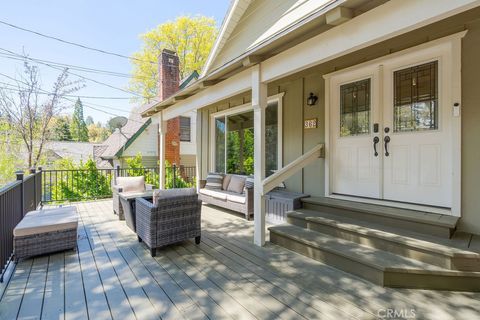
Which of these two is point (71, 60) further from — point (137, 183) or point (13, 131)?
point (137, 183)

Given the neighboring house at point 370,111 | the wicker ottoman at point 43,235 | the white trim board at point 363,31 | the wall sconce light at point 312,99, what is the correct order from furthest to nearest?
the wall sconce light at point 312,99 < the wicker ottoman at point 43,235 < the neighboring house at point 370,111 < the white trim board at point 363,31

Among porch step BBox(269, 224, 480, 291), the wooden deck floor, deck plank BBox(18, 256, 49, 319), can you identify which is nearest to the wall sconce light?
porch step BBox(269, 224, 480, 291)

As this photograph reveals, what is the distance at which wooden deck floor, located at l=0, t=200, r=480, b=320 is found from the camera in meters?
2.04

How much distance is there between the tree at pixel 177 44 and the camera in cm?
1748

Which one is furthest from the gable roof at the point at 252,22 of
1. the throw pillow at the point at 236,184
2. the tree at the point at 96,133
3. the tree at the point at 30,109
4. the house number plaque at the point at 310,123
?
the tree at the point at 96,133

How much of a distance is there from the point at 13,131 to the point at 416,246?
39.3 ft

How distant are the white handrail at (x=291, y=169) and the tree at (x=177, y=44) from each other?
15.5 metres

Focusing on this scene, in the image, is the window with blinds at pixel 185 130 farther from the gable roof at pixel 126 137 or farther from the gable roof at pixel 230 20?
the gable roof at pixel 230 20

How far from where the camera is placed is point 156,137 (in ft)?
40.1

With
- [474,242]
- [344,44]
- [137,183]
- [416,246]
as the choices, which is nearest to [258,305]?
[416,246]

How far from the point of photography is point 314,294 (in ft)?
7.54

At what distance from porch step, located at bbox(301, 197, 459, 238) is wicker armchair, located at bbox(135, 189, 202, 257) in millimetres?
1861

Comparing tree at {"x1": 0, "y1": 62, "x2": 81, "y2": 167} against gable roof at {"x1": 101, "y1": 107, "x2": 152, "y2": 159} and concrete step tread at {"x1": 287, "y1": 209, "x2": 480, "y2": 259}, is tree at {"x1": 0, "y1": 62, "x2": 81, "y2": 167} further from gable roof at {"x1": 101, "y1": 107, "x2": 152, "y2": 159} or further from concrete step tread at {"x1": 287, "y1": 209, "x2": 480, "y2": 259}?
concrete step tread at {"x1": 287, "y1": 209, "x2": 480, "y2": 259}

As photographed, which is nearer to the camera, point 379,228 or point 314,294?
point 314,294
